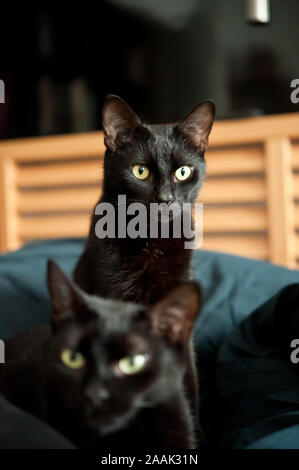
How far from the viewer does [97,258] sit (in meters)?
1.01

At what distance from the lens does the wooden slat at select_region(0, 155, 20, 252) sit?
2617 millimetres

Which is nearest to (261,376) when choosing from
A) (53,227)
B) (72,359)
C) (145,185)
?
(145,185)

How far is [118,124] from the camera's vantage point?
3.29ft

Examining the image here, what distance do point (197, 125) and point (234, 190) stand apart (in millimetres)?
1390

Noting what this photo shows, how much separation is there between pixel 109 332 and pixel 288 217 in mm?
1753

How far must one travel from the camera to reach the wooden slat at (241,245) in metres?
2.39

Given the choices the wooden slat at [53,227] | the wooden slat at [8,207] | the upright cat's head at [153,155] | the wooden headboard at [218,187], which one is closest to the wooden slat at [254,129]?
Answer: the wooden headboard at [218,187]

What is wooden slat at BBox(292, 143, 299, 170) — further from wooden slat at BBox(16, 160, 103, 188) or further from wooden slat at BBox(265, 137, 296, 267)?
wooden slat at BBox(16, 160, 103, 188)

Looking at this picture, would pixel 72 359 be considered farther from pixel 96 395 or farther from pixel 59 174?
pixel 59 174

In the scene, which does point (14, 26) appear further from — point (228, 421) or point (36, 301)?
point (228, 421)

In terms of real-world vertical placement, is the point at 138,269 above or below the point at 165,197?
below

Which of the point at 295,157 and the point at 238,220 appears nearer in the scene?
the point at 295,157

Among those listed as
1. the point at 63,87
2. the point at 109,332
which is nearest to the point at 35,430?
the point at 109,332

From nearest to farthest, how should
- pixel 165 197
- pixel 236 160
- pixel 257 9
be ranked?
1. pixel 165 197
2. pixel 257 9
3. pixel 236 160
